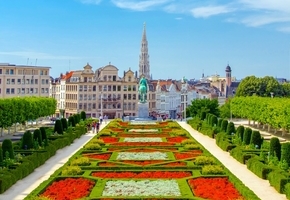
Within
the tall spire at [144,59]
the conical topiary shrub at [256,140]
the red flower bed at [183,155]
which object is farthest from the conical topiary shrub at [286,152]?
the tall spire at [144,59]

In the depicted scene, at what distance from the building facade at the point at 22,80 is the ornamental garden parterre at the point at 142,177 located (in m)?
75.6

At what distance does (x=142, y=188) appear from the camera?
24.2 m

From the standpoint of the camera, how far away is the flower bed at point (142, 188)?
23000 millimetres

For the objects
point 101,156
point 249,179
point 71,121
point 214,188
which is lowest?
point 249,179

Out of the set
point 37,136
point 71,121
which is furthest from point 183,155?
point 71,121

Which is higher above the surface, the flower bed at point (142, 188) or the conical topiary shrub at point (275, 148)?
the conical topiary shrub at point (275, 148)

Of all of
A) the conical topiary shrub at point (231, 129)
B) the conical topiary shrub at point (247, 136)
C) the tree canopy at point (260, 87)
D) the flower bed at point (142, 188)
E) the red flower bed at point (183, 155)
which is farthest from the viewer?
the tree canopy at point (260, 87)

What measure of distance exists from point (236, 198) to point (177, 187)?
143 inches

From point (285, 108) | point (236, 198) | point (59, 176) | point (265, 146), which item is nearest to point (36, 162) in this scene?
point (59, 176)

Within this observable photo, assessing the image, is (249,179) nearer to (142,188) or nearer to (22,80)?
(142,188)

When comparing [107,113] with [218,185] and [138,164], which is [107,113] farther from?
[218,185]

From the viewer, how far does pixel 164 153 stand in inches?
1516

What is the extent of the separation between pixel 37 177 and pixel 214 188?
11.7 meters

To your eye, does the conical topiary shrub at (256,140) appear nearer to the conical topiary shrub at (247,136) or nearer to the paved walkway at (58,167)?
the conical topiary shrub at (247,136)
